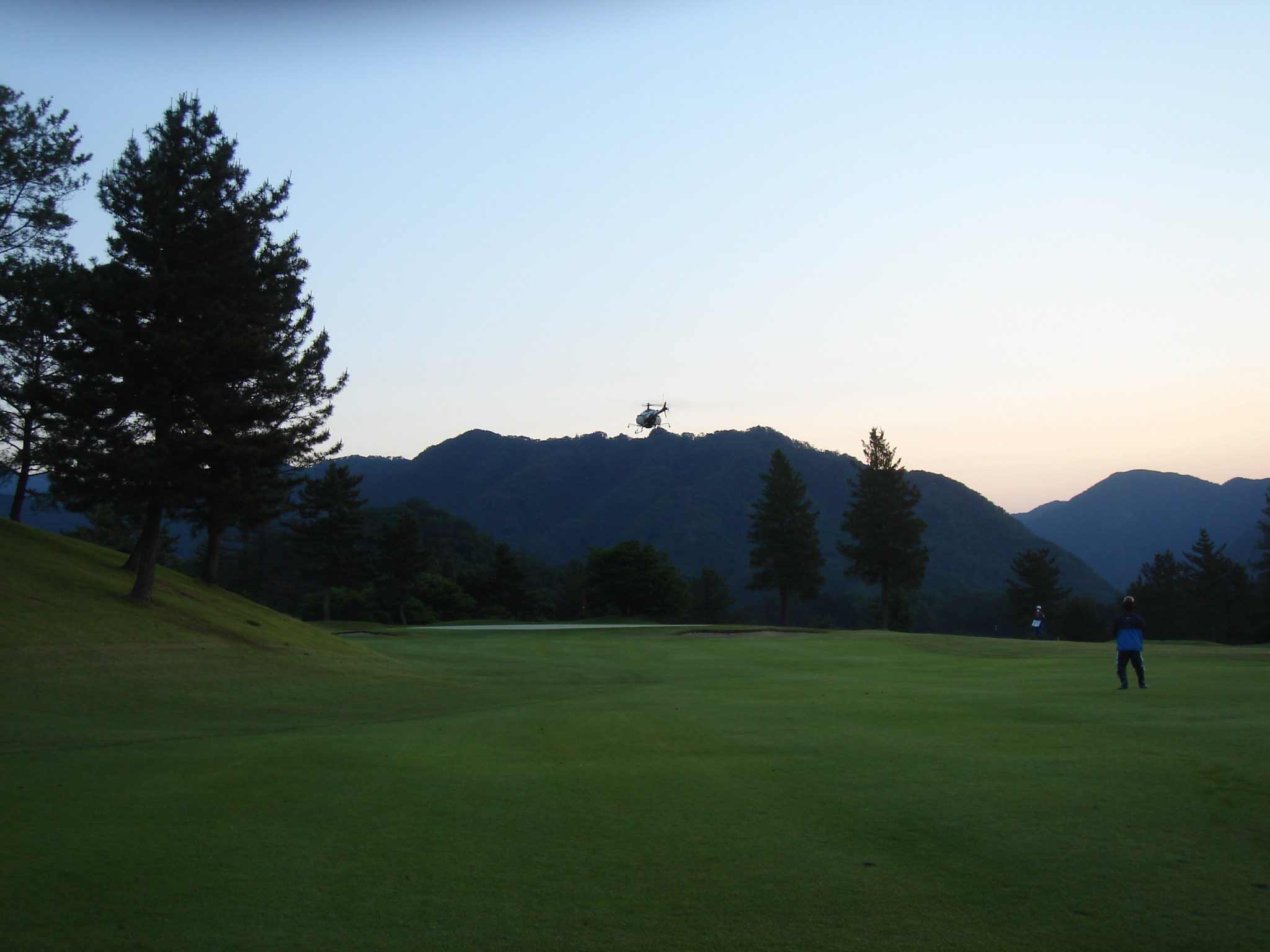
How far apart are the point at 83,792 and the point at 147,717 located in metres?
6.03

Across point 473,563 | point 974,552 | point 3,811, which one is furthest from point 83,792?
point 974,552

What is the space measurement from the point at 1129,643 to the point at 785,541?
49.4 m

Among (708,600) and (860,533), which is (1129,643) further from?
(708,600)

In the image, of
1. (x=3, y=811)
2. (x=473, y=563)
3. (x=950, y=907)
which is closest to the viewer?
(x=950, y=907)

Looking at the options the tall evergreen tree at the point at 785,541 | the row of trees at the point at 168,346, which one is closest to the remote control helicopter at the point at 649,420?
the tall evergreen tree at the point at 785,541

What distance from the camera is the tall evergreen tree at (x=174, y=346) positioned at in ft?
75.0

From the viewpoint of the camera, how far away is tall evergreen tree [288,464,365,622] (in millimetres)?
68812

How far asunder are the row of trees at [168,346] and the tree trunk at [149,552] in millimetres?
53

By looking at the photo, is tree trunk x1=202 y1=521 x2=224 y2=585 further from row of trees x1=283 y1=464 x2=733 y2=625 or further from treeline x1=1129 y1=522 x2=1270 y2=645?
treeline x1=1129 y1=522 x2=1270 y2=645

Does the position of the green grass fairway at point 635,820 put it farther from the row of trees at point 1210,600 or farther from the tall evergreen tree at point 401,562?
the row of trees at point 1210,600

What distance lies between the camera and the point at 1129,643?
51.5 feet

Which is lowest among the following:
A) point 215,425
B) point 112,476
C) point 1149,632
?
point 1149,632

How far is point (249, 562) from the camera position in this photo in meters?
97.1

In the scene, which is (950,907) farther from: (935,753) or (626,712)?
(626,712)
